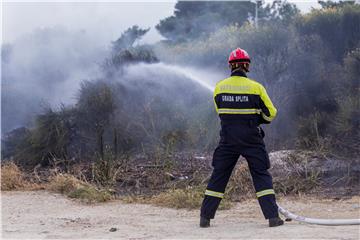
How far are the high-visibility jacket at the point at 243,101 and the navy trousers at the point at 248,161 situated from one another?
0.37ft

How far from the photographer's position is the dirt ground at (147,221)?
6203mm

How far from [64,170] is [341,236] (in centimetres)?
614

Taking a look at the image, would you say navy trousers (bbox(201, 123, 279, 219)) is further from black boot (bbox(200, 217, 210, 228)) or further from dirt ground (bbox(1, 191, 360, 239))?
dirt ground (bbox(1, 191, 360, 239))

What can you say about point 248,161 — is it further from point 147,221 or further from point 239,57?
point 147,221

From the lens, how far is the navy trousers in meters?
6.46

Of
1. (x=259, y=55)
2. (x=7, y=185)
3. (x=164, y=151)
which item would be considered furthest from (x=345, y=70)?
(x=7, y=185)

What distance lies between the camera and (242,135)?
655 cm

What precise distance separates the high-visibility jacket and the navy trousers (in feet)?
0.37

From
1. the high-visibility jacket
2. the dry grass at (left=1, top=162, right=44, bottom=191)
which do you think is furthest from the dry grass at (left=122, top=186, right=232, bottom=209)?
the dry grass at (left=1, top=162, right=44, bottom=191)

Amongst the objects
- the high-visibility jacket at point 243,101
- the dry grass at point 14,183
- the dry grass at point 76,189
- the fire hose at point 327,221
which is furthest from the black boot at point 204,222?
the dry grass at point 14,183

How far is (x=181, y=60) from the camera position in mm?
18984

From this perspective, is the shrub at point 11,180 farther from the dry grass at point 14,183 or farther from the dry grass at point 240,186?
the dry grass at point 240,186

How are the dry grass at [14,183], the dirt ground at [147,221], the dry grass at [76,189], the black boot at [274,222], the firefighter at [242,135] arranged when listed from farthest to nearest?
1. the dry grass at [14,183]
2. the dry grass at [76,189]
3. the firefighter at [242,135]
4. the black boot at [274,222]
5. the dirt ground at [147,221]

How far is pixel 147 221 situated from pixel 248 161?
4.87 feet
